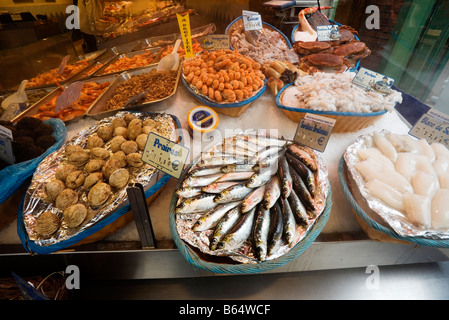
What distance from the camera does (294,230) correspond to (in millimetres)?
1296

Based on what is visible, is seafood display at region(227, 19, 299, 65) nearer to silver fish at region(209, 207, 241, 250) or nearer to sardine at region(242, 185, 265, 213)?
sardine at region(242, 185, 265, 213)

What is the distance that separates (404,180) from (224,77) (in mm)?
1800

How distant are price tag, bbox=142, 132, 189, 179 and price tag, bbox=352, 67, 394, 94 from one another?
7.24 feet

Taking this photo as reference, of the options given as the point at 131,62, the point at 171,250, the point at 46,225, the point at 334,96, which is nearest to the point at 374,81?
the point at 334,96

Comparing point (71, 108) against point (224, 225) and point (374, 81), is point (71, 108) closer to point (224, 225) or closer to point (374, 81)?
point (224, 225)

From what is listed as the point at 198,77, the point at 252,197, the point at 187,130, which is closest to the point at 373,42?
the point at 198,77

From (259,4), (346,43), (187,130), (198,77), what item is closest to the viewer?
(187,130)

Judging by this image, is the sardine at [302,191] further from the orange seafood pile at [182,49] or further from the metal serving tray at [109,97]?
the orange seafood pile at [182,49]

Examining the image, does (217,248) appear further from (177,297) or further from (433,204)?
(433,204)

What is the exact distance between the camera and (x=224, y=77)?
7.57 ft

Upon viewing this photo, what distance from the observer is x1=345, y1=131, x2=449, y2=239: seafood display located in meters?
1.34

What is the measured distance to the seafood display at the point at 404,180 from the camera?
1344 millimetres

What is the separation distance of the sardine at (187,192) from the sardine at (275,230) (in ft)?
1.67

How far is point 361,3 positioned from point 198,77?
4150 mm
